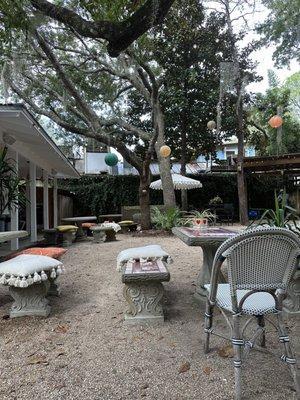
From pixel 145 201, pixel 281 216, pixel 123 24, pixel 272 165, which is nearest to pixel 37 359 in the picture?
pixel 281 216

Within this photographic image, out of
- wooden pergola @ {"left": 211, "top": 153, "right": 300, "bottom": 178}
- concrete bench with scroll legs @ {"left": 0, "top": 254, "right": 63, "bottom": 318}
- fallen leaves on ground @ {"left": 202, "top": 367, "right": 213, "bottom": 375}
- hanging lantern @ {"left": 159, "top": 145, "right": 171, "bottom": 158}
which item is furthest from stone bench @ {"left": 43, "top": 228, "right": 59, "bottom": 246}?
wooden pergola @ {"left": 211, "top": 153, "right": 300, "bottom": 178}

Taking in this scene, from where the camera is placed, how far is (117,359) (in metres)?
2.26

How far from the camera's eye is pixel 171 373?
2.06 meters

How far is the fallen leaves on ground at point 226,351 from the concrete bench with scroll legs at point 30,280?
1524 millimetres

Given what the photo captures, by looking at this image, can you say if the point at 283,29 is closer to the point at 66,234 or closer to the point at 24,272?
the point at 66,234

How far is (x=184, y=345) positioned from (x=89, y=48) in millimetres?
10871

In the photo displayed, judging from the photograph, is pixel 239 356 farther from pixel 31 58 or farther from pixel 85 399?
pixel 31 58

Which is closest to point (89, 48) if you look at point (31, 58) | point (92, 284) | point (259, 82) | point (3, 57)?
point (31, 58)

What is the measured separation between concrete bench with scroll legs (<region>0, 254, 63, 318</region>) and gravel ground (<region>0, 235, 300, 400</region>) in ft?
0.36

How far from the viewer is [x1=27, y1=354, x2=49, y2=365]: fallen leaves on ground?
7.32 ft

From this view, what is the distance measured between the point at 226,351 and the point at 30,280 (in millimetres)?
1603

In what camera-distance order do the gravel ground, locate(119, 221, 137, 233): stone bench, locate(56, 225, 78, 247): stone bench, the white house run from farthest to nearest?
locate(119, 221, 137, 233): stone bench < locate(56, 225, 78, 247): stone bench < the white house < the gravel ground

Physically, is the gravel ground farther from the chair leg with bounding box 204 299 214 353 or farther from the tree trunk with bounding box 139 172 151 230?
the tree trunk with bounding box 139 172 151 230

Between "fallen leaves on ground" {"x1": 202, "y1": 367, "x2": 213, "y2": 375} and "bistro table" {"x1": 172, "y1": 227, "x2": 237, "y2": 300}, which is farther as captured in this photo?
"bistro table" {"x1": 172, "y1": 227, "x2": 237, "y2": 300}
